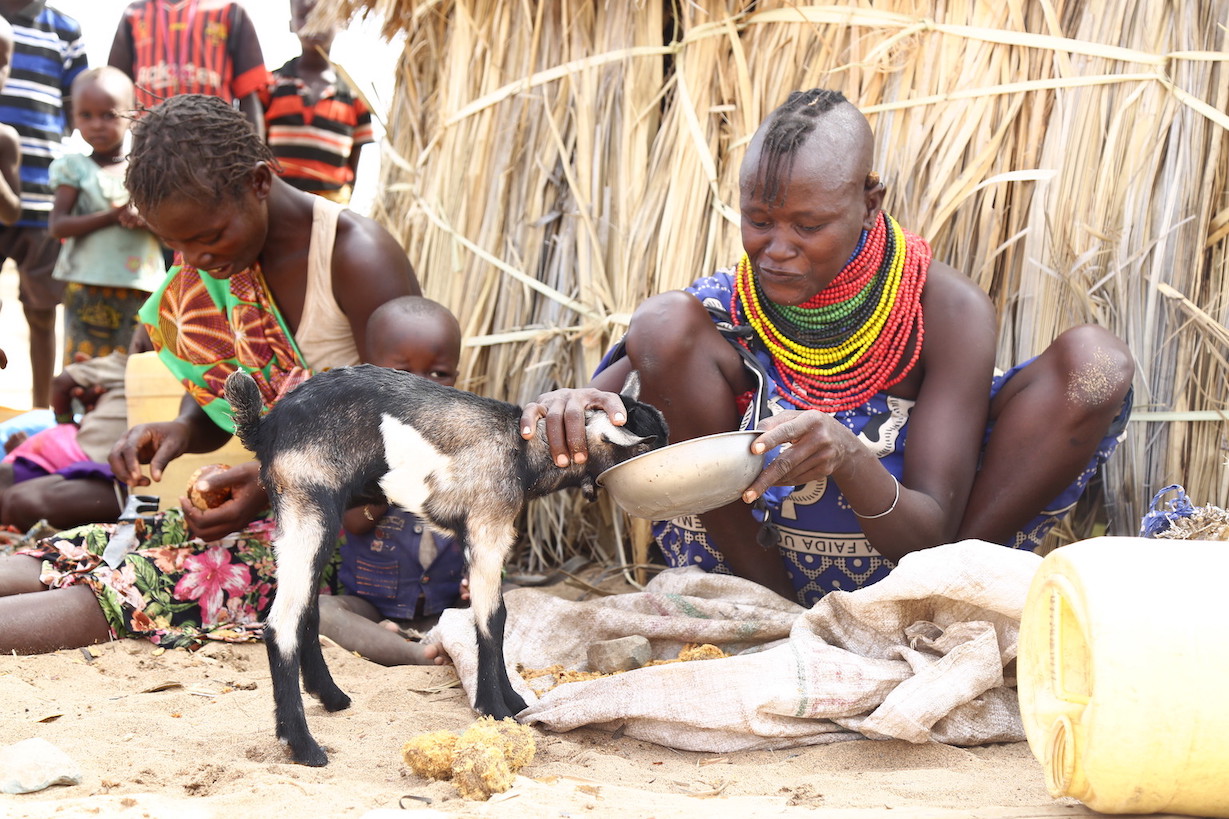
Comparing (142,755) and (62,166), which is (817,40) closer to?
(142,755)

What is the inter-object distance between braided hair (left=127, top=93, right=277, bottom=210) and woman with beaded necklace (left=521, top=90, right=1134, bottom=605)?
3.32ft

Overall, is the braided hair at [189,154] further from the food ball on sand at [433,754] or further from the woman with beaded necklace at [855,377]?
the food ball on sand at [433,754]

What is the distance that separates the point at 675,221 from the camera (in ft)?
10.4

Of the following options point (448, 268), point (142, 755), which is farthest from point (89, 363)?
point (142, 755)

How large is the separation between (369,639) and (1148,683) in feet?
5.79

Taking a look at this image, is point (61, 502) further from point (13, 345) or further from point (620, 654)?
point (13, 345)

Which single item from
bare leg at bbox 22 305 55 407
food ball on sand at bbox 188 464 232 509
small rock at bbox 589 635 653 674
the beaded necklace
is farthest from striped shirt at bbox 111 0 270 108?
small rock at bbox 589 635 653 674

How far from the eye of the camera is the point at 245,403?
175 centimetres

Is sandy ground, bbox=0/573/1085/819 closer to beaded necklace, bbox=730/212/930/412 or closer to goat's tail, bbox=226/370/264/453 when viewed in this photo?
goat's tail, bbox=226/370/264/453

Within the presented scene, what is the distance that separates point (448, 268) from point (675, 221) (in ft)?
2.77

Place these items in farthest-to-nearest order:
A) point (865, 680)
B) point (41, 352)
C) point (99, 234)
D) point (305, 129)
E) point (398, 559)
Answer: point (41, 352) < point (305, 129) < point (99, 234) < point (398, 559) < point (865, 680)

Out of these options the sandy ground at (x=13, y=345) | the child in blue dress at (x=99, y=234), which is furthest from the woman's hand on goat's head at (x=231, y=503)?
the sandy ground at (x=13, y=345)

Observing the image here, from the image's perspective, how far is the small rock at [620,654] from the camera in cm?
221

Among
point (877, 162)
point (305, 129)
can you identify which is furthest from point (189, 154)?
point (305, 129)
